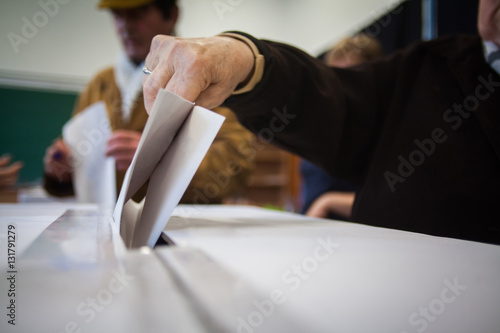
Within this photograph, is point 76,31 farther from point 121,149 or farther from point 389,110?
point 389,110

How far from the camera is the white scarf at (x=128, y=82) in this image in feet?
3.80

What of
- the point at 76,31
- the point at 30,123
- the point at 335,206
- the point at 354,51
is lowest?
the point at 30,123

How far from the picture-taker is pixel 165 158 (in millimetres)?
338

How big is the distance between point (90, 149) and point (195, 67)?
74cm

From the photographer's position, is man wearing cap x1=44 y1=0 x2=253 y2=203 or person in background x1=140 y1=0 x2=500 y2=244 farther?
man wearing cap x1=44 y1=0 x2=253 y2=203

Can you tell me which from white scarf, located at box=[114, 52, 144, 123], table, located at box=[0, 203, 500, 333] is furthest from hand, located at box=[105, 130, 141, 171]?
table, located at box=[0, 203, 500, 333]

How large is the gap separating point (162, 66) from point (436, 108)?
0.50m

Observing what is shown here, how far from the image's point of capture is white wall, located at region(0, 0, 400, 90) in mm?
2699

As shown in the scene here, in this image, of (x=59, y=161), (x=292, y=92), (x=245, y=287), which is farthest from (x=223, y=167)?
(x=245, y=287)

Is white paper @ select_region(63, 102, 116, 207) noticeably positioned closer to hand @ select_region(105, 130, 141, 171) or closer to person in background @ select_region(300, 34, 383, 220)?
hand @ select_region(105, 130, 141, 171)

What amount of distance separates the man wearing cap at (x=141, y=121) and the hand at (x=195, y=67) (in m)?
0.67

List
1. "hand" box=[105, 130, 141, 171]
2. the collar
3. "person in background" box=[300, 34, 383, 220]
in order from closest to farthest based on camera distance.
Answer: the collar < "hand" box=[105, 130, 141, 171] < "person in background" box=[300, 34, 383, 220]

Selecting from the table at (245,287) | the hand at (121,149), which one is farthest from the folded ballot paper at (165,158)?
the hand at (121,149)

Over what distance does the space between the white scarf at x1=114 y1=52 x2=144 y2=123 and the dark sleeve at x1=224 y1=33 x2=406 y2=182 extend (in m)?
0.72
